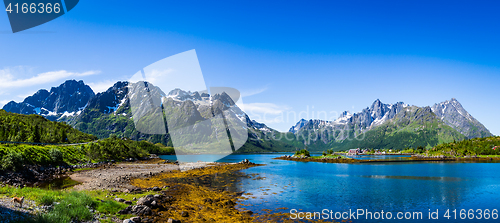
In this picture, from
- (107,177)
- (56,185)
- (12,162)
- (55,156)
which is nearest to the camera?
(56,185)

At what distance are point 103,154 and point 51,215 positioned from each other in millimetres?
110035

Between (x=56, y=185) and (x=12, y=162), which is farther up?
(x=12, y=162)

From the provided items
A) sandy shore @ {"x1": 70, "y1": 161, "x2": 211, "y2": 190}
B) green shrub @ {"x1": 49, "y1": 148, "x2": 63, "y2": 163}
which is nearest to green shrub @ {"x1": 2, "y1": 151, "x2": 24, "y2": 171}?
sandy shore @ {"x1": 70, "y1": 161, "x2": 211, "y2": 190}

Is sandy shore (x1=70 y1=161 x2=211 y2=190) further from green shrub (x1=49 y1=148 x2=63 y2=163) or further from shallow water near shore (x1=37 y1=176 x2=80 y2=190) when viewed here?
green shrub (x1=49 y1=148 x2=63 y2=163)

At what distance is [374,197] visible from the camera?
1601 inches

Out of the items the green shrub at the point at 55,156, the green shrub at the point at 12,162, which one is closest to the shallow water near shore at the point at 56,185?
the green shrub at the point at 12,162

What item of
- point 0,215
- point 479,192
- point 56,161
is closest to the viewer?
point 0,215

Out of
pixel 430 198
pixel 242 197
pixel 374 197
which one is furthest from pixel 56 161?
pixel 430 198

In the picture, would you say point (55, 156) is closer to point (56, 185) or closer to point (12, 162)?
point (12, 162)

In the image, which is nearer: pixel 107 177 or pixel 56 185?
pixel 56 185

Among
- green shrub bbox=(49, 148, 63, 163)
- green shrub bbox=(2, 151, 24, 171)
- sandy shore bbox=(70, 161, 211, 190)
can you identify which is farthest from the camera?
green shrub bbox=(49, 148, 63, 163)

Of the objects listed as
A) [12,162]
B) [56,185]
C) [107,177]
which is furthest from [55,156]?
[56,185]

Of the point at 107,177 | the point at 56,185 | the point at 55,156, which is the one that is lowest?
the point at 107,177

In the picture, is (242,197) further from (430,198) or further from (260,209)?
(430,198)
